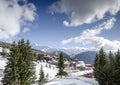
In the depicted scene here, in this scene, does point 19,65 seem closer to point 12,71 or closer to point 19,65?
point 19,65

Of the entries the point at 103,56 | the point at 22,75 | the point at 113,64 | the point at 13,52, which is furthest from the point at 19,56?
the point at 103,56

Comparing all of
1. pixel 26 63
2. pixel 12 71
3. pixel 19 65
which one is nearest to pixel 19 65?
pixel 19 65

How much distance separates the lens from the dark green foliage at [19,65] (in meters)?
45.5

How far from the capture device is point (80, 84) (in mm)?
59469

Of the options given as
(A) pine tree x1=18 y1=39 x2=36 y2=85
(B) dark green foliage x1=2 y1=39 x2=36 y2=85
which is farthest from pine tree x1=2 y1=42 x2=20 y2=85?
(A) pine tree x1=18 y1=39 x2=36 y2=85

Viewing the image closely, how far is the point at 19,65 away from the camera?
4719cm

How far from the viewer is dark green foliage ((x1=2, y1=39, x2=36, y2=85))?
4553 cm

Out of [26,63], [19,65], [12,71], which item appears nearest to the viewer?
[12,71]

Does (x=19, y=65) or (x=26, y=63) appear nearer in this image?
(x=19, y=65)

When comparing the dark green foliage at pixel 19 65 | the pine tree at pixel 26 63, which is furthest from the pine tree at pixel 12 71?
the pine tree at pixel 26 63

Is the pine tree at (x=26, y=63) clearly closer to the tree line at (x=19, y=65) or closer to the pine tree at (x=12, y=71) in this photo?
the tree line at (x=19, y=65)

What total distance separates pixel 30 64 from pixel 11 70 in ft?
21.9

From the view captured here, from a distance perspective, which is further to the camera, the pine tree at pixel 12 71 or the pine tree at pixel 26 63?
the pine tree at pixel 26 63

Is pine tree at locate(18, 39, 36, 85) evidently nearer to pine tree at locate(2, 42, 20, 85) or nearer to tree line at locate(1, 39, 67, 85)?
tree line at locate(1, 39, 67, 85)
